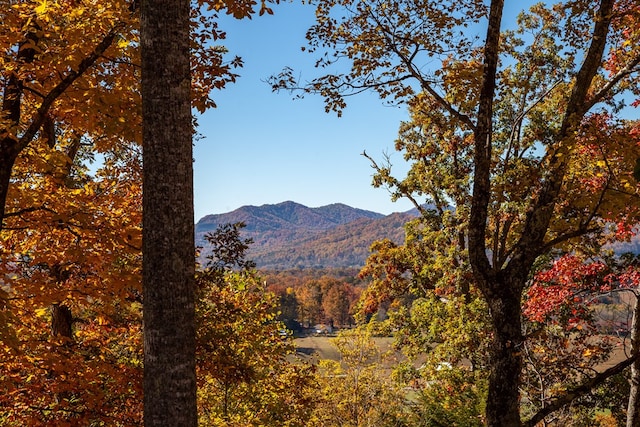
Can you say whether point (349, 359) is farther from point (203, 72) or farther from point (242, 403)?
point (203, 72)

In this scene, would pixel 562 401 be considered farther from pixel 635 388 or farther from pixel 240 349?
pixel 240 349

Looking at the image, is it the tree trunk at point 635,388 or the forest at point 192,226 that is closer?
the forest at point 192,226

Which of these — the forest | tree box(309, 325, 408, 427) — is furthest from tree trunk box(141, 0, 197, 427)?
tree box(309, 325, 408, 427)

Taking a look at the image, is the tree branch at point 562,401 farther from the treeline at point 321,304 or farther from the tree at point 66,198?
the treeline at point 321,304

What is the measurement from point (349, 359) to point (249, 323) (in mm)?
13091

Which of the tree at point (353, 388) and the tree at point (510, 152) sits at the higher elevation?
the tree at point (510, 152)

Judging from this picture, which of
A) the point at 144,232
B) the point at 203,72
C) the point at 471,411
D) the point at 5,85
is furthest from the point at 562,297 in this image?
the point at 5,85

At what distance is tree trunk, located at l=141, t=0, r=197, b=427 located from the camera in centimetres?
314

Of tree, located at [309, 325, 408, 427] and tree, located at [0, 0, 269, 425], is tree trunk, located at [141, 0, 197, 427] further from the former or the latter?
tree, located at [309, 325, 408, 427]

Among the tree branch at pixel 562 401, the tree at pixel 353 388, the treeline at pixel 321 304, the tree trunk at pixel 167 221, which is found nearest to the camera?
the tree trunk at pixel 167 221

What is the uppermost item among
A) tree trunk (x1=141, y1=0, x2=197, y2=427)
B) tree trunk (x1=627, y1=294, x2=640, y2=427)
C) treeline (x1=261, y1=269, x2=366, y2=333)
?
tree trunk (x1=141, y1=0, x2=197, y2=427)

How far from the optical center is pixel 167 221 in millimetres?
3215

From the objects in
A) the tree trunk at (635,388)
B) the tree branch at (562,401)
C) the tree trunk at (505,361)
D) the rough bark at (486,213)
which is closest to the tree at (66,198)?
the rough bark at (486,213)

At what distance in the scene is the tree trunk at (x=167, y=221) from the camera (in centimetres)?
314
